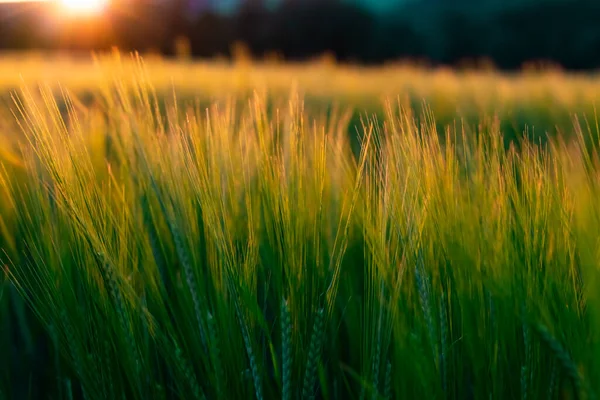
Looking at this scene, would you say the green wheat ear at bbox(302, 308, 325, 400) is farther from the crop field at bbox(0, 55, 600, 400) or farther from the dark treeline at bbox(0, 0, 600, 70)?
the dark treeline at bbox(0, 0, 600, 70)

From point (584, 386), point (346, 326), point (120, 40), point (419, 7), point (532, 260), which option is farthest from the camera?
point (419, 7)

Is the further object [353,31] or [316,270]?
[353,31]

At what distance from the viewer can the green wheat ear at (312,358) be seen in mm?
543

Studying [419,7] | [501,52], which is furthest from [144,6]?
[501,52]

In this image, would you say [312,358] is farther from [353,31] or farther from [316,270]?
[353,31]

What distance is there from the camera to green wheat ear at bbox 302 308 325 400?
543 mm

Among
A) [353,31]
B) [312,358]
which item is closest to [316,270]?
[312,358]

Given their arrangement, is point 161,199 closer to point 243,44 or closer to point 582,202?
point 582,202

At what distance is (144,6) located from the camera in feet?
37.5

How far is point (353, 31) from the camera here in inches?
462

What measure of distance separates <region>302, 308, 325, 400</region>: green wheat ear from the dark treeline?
10214 mm

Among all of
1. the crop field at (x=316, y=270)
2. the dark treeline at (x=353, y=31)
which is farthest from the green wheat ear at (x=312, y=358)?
the dark treeline at (x=353, y=31)

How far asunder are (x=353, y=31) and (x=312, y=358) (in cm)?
1180

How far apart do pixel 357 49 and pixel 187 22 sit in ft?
11.2
